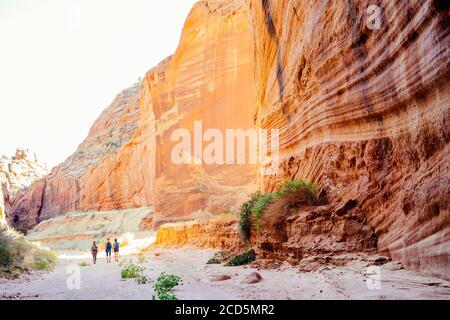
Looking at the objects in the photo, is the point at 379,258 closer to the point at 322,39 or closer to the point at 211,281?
the point at 211,281

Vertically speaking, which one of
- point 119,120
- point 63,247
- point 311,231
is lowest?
point 63,247

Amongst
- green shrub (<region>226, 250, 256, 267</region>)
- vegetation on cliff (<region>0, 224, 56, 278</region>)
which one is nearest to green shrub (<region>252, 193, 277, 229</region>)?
green shrub (<region>226, 250, 256, 267</region>)

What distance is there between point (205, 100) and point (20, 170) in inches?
2052

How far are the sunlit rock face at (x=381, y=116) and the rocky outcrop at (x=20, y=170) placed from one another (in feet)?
221

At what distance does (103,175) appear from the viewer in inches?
2149

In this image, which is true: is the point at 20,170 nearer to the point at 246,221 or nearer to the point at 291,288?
the point at 246,221

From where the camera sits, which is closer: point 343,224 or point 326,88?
point 343,224

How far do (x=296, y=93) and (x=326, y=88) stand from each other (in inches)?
91.2

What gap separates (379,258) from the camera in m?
6.74

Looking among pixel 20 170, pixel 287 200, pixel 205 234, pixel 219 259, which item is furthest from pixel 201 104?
pixel 20 170

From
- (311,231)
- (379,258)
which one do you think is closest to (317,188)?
(311,231)

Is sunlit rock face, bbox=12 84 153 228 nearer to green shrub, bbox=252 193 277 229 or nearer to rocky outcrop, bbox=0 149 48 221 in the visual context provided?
rocky outcrop, bbox=0 149 48 221

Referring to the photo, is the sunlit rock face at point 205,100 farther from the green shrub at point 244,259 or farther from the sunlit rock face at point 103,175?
the green shrub at point 244,259

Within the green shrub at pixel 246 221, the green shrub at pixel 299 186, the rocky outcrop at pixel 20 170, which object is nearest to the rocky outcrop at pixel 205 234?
A: the green shrub at pixel 246 221
